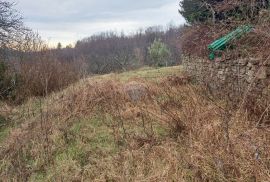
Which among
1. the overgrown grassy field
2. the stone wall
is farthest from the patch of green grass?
the overgrown grassy field

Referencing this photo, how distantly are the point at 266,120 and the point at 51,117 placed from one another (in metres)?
4.19

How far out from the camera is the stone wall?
206 inches

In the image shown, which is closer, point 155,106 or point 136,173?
point 136,173

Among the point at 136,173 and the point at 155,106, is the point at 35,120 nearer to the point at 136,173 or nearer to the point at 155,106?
the point at 155,106

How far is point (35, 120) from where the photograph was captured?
625 centimetres

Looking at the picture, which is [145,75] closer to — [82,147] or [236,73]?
[236,73]

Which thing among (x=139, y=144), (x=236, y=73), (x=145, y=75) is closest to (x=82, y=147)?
(x=139, y=144)

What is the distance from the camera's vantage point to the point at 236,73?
21.4 ft

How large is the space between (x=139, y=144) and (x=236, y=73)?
10.4 feet

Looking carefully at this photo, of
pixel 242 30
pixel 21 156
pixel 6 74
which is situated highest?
pixel 242 30

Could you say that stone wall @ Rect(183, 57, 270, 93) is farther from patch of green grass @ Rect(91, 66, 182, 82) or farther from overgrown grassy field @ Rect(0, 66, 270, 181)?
A: patch of green grass @ Rect(91, 66, 182, 82)

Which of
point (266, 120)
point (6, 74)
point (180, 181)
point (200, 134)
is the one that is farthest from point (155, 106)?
point (6, 74)

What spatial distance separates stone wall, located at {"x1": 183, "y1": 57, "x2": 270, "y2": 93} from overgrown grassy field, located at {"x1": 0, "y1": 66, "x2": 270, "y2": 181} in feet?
2.65

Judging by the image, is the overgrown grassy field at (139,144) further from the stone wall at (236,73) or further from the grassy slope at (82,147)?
the stone wall at (236,73)
